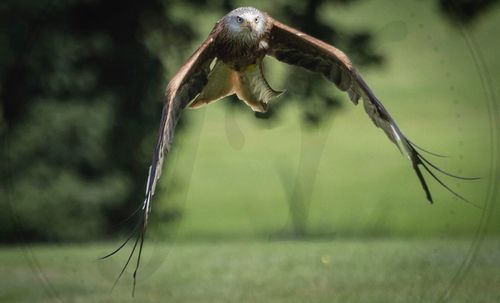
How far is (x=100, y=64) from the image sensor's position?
47.2ft

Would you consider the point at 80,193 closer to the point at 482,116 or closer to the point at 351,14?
the point at 351,14

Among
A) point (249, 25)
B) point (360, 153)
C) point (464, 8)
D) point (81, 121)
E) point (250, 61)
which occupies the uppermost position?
point (464, 8)

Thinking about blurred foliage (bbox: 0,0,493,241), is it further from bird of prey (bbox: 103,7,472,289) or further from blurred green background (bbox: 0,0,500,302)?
bird of prey (bbox: 103,7,472,289)

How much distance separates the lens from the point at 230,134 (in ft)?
50.3

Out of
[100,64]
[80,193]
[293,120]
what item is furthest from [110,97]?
[293,120]

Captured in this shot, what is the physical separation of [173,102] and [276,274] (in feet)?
11.6

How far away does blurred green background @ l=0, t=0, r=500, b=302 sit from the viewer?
11.9 meters

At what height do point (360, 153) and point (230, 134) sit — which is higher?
point (360, 153)

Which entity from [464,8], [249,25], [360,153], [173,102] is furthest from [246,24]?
[360,153]

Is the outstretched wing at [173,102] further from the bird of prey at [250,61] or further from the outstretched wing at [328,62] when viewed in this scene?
the outstretched wing at [328,62]

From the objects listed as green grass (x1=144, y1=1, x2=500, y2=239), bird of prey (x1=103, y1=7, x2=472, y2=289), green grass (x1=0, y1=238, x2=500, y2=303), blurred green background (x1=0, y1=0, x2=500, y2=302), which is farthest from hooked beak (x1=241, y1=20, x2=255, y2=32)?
blurred green background (x1=0, y1=0, x2=500, y2=302)

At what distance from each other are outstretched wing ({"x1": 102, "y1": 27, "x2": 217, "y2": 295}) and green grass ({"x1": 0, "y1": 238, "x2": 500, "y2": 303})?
229 centimetres

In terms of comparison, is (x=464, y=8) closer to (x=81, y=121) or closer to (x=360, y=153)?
(x=360, y=153)

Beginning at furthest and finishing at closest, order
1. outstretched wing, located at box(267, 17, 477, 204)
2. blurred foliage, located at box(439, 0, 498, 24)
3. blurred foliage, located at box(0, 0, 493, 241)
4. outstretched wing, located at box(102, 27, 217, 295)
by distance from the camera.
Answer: blurred foliage, located at box(0, 0, 493, 241), blurred foliage, located at box(439, 0, 498, 24), outstretched wing, located at box(267, 17, 477, 204), outstretched wing, located at box(102, 27, 217, 295)
